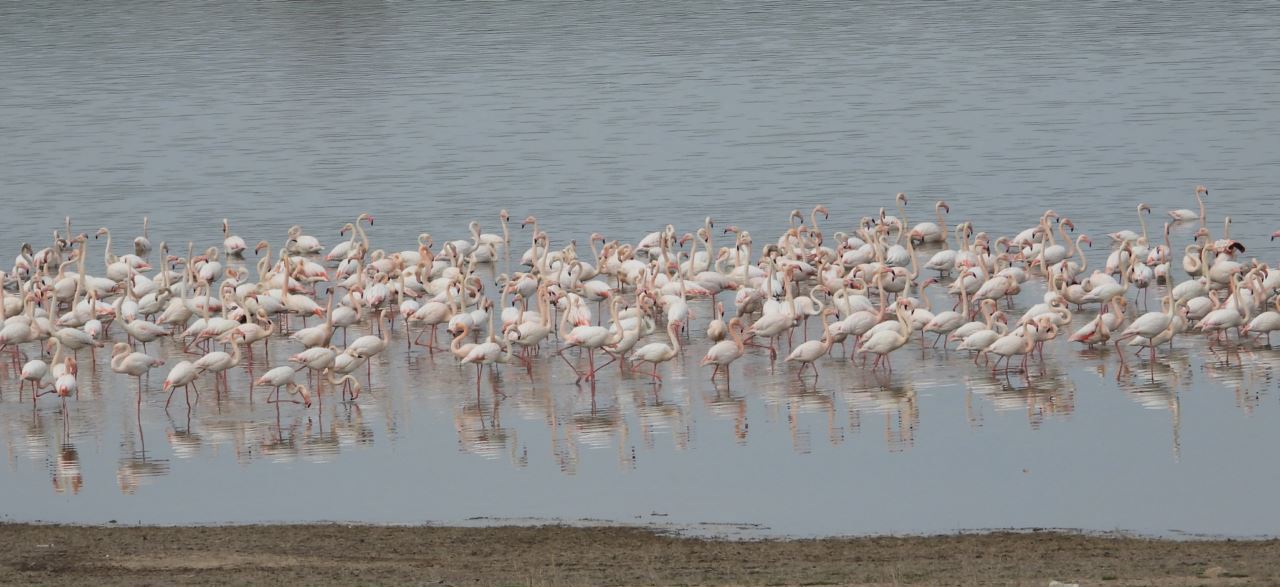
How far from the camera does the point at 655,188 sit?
32.7 m

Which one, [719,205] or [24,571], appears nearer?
[24,571]

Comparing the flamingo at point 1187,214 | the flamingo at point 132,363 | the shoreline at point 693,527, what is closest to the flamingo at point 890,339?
the shoreline at point 693,527

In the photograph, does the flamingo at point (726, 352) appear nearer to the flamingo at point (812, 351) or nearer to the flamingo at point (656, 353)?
the flamingo at point (656, 353)

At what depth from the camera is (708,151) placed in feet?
124

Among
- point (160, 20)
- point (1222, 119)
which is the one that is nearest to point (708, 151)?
point (1222, 119)

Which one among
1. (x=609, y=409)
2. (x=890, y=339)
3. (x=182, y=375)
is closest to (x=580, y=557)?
(x=609, y=409)

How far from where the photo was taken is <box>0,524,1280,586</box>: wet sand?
11305mm

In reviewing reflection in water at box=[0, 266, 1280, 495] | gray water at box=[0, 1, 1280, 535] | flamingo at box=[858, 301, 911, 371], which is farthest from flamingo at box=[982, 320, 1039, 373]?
flamingo at box=[858, 301, 911, 371]

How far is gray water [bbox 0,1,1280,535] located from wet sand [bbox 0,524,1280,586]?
2.59ft

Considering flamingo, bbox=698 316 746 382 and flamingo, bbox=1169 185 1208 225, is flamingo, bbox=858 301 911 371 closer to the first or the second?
flamingo, bbox=698 316 746 382

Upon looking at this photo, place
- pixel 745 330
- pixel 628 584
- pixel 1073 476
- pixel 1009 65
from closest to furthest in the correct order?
pixel 628 584
pixel 1073 476
pixel 745 330
pixel 1009 65

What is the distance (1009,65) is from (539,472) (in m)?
36.7

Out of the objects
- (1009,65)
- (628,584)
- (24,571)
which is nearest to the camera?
(628,584)

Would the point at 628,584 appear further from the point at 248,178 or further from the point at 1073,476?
the point at 248,178
